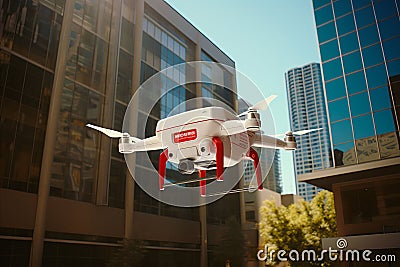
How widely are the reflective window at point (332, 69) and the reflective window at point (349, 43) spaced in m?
0.22

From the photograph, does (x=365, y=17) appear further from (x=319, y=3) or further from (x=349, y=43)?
(x=319, y=3)

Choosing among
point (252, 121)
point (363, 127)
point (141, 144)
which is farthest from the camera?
point (363, 127)

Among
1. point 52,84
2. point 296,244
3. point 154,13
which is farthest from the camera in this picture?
point 154,13

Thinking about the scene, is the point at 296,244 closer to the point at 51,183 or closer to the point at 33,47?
the point at 51,183

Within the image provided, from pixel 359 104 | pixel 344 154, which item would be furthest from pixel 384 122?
pixel 344 154

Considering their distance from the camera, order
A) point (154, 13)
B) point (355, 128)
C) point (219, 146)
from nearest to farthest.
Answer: point (219, 146)
point (355, 128)
point (154, 13)

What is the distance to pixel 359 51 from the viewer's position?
20.1ft

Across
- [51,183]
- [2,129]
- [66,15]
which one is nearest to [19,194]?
[51,183]

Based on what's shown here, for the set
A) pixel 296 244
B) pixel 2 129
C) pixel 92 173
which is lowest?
pixel 296 244

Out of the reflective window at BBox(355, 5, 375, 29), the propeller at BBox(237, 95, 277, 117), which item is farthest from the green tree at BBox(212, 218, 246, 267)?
the propeller at BBox(237, 95, 277, 117)

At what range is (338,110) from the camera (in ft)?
20.2

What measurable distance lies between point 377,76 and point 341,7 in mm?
1545

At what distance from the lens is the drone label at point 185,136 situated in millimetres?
1830

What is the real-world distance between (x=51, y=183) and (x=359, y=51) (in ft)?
16.4
